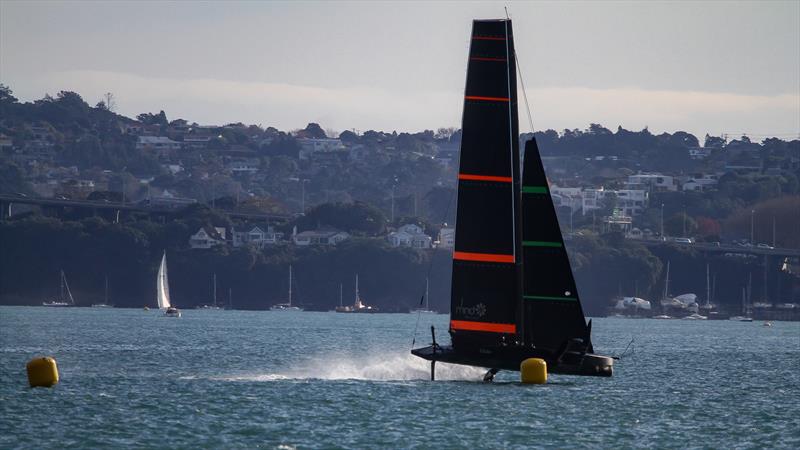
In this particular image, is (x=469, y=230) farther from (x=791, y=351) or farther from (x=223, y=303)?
(x=223, y=303)

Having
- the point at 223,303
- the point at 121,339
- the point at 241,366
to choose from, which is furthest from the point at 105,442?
the point at 223,303

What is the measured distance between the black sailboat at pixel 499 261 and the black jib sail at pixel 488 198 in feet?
0.08

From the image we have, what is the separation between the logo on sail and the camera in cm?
4134

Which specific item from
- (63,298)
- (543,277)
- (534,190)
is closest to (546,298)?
(543,277)

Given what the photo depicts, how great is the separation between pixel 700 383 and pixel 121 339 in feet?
109

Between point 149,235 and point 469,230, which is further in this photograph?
point 149,235

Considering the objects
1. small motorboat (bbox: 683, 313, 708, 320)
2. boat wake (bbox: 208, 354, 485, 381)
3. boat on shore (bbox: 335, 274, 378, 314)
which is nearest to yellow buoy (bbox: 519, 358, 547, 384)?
boat wake (bbox: 208, 354, 485, 381)

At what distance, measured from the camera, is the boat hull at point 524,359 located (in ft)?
134

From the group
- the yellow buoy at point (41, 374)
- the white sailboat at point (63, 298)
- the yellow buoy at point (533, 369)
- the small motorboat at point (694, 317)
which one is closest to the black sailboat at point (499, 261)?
the yellow buoy at point (533, 369)

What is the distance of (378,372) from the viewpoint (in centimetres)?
4844

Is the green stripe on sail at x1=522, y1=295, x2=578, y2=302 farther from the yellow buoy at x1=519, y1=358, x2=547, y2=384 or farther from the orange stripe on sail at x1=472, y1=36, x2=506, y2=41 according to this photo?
the orange stripe on sail at x1=472, y1=36, x2=506, y2=41

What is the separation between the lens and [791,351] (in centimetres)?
8394

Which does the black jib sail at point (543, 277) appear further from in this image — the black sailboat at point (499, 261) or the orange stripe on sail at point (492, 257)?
the orange stripe on sail at point (492, 257)

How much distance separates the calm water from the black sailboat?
1084 mm
